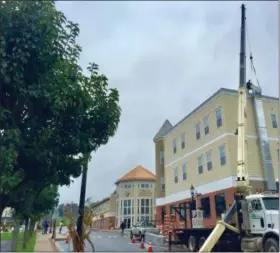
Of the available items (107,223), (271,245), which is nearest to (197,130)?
(271,245)

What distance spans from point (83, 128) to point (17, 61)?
2.35m

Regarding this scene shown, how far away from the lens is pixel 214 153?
86.7ft

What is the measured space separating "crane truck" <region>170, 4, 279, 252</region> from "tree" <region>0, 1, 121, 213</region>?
24.3 feet

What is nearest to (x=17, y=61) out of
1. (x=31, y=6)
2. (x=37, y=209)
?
(x=31, y=6)

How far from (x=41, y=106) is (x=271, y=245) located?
8.88m

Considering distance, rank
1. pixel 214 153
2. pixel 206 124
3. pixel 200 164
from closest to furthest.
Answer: pixel 214 153
pixel 206 124
pixel 200 164

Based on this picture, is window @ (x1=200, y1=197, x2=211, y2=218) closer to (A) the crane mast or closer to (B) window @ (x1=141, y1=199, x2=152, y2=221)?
(A) the crane mast

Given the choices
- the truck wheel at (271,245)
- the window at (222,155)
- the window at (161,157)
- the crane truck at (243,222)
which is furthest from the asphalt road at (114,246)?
the window at (161,157)

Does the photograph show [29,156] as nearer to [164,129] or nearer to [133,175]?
[164,129]

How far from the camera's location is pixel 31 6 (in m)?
6.91

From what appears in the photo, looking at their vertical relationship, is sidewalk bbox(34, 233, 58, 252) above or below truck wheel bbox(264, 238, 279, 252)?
below

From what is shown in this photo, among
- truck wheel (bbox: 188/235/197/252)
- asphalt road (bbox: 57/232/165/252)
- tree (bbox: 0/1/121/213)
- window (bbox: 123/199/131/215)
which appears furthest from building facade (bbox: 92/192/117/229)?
tree (bbox: 0/1/121/213)

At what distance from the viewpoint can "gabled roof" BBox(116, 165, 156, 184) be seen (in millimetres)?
63812

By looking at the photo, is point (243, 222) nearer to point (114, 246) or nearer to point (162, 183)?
point (114, 246)
